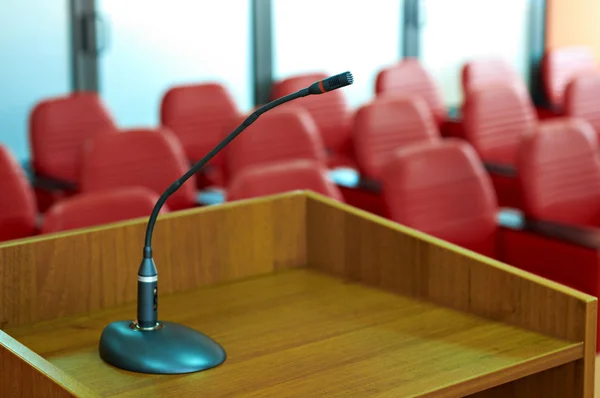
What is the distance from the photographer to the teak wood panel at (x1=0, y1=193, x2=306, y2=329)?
236 centimetres

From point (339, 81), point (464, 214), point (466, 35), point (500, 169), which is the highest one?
point (339, 81)

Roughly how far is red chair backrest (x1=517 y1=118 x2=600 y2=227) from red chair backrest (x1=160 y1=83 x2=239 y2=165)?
5.69 ft

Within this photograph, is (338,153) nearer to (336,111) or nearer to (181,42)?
(336,111)

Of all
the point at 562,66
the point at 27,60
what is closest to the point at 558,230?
the point at 27,60

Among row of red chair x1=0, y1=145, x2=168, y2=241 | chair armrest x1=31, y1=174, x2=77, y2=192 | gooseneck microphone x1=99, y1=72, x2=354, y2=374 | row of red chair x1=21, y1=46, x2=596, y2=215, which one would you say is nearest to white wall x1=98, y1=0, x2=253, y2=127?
row of red chair x1=21, y1=46, x2=596, y2=215

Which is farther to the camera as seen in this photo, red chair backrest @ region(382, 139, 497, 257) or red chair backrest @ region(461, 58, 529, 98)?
red chair backrest @ region(461, 58, 529, 98)

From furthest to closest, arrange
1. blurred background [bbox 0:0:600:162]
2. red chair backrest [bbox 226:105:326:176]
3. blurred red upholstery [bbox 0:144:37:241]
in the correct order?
blurred background [bbox 0:0:600:162]
red chair backrest [bbox 226:105:326:176]
blurred red upholstery [bbox 0:144:37:241]

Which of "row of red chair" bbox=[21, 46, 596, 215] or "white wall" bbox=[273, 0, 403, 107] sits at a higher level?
"white wall" bbox=[273, 0, 403, 107]

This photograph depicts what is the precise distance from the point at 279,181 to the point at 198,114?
88.1 inches

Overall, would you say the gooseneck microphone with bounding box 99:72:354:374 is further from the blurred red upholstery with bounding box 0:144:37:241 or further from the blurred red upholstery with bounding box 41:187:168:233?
the blurred red upholstery with bounding box 0:144:37:241

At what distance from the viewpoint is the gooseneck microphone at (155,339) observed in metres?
2.07

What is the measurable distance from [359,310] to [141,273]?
0.53 meters

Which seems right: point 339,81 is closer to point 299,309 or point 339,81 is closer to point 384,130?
point 299,309

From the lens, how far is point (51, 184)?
17.5 feet
